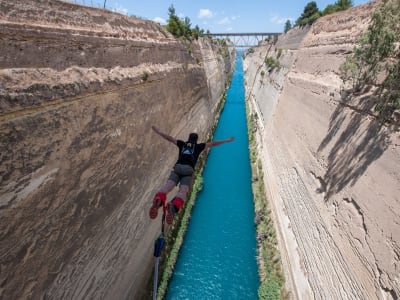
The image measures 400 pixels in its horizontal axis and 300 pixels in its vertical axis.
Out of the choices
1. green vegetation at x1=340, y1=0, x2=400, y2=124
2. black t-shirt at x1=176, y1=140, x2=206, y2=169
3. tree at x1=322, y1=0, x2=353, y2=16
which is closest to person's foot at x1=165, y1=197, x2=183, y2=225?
black t-shirt at x1=176, y1=140, x2=206, y2=169

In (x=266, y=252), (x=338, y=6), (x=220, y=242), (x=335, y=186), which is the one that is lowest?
(x=220, y=242)

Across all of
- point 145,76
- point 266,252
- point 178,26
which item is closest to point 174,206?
point 145,76

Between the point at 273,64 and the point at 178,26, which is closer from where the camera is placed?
the point at 178,26

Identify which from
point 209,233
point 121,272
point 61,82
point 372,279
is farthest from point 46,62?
point 209,233

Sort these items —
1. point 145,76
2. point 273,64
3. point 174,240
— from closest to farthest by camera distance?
point 145,76 → point 174,240 → point 273,64

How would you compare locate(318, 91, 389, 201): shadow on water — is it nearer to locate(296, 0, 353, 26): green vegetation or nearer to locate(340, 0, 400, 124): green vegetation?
locate(340, 0, 400, 124): green vegetation

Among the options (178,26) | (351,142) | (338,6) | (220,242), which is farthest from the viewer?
(338,6)

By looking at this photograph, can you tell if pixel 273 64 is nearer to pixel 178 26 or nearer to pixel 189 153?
pixel 178 26
